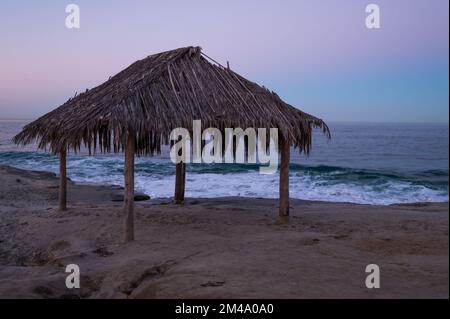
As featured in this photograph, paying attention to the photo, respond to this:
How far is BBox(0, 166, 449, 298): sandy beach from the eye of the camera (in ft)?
13.9

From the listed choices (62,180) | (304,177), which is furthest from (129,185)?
(304,177)

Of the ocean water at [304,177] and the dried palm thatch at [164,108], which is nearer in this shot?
the dried palm thatch at [164,108]

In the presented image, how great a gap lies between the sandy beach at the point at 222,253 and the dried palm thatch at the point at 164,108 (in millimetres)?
1520

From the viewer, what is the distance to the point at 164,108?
6.77 meters

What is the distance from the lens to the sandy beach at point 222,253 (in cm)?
422

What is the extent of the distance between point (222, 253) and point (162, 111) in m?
2.42

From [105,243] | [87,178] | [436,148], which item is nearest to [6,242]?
[105,243]

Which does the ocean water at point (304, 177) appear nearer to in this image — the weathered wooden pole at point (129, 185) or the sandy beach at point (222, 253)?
the sandy beach at point (222, 253)

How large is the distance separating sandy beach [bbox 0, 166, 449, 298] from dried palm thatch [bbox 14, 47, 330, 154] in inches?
59.8

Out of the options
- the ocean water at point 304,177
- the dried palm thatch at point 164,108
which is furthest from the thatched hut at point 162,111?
the ocean water at point 304,177

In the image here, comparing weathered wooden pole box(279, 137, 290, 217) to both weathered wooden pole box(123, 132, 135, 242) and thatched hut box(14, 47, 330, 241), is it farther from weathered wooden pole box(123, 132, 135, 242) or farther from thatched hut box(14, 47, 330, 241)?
weathered wooden pole box(123, 132, 135, 242)

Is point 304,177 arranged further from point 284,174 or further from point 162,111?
point 162,111

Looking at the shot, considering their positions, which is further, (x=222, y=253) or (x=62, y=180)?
(x=62, y=180)

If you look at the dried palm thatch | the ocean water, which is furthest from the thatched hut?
the ocean water
